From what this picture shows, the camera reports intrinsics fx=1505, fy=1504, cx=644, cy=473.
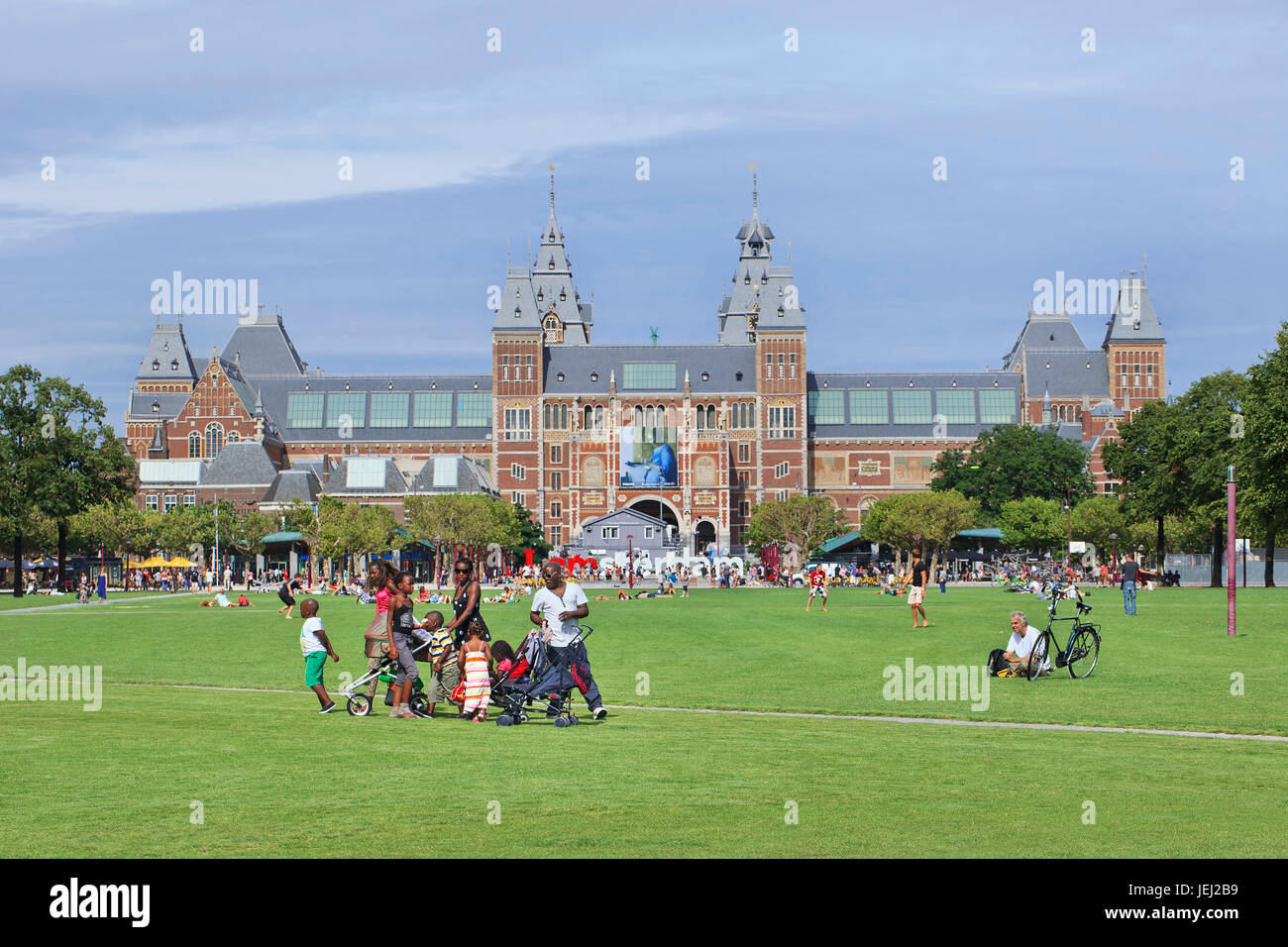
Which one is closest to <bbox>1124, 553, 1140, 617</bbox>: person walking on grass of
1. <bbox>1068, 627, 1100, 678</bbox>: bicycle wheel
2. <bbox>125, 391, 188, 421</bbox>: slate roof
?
<bbox>1068, 627, 1100, 678</bbox>: bicycle wheel

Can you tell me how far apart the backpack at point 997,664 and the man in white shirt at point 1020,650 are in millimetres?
79

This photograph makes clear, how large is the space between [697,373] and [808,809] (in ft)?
491

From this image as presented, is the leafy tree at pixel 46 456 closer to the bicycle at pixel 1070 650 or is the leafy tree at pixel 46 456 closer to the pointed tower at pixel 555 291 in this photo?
the bicycle at pixel 1070 650

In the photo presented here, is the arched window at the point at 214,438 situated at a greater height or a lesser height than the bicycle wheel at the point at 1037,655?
greater

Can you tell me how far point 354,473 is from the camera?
14938 centimetres

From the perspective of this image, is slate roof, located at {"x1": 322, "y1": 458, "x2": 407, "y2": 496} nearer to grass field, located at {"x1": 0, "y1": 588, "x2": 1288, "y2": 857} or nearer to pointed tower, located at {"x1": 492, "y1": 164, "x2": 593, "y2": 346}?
pointed tower, located at {"x1": 492, "y1": 164, "x2": 593, "y2": 346}

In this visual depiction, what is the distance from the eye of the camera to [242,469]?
145 meters

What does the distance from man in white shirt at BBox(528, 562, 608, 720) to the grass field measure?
74cm

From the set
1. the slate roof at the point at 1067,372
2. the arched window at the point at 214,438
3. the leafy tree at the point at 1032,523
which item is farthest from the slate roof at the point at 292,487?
the slate roof at the point at 1067,372

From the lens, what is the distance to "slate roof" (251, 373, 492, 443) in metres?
168

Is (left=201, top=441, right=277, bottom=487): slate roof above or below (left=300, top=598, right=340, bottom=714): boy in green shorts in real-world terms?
above

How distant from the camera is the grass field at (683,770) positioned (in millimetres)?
11773

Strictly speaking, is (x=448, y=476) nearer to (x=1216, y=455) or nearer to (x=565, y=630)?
(x=1216, y=455)

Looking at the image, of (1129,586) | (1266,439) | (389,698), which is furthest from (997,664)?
(1266,439)
